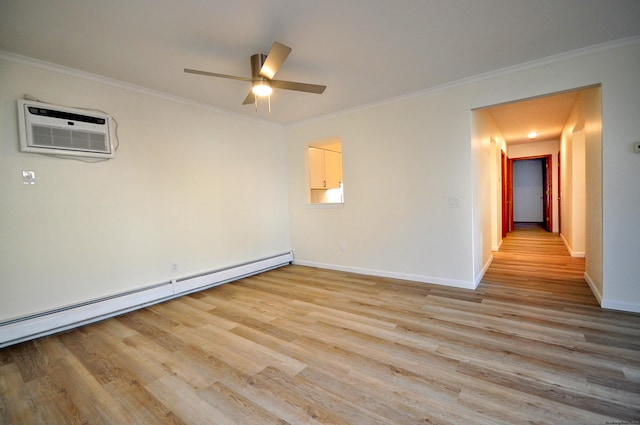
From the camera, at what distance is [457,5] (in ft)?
6.76

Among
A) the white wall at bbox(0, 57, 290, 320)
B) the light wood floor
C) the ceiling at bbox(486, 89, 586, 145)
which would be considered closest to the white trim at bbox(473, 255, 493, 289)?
the light wood floor

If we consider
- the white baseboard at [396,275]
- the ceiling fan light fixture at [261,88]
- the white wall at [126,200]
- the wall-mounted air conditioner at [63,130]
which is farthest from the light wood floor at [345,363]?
the ceiling fan light fixture at [261,88]

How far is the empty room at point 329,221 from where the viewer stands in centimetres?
183

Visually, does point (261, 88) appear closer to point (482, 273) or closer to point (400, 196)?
point (400, 196)

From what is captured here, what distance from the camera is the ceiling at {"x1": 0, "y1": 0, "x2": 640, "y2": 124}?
2043mm

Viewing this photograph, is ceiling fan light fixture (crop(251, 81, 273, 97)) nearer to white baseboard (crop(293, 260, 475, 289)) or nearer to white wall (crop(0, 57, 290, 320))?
white wall (crop(0, 57, 290, 320))

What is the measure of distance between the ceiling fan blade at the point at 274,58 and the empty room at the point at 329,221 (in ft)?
0.09

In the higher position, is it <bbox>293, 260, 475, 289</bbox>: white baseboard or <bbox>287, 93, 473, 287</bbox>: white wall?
<bbox>287, 93, 473, 287</bbox>: white wall

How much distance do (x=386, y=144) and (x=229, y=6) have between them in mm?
2699

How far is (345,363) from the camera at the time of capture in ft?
6.80

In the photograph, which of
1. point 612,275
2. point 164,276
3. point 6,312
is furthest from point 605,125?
point 6,312

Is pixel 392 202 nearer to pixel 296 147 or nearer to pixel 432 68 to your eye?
pixel 432 68

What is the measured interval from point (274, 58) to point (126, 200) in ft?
7.99

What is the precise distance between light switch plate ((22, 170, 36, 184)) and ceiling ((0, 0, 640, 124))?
1088 millimetres
